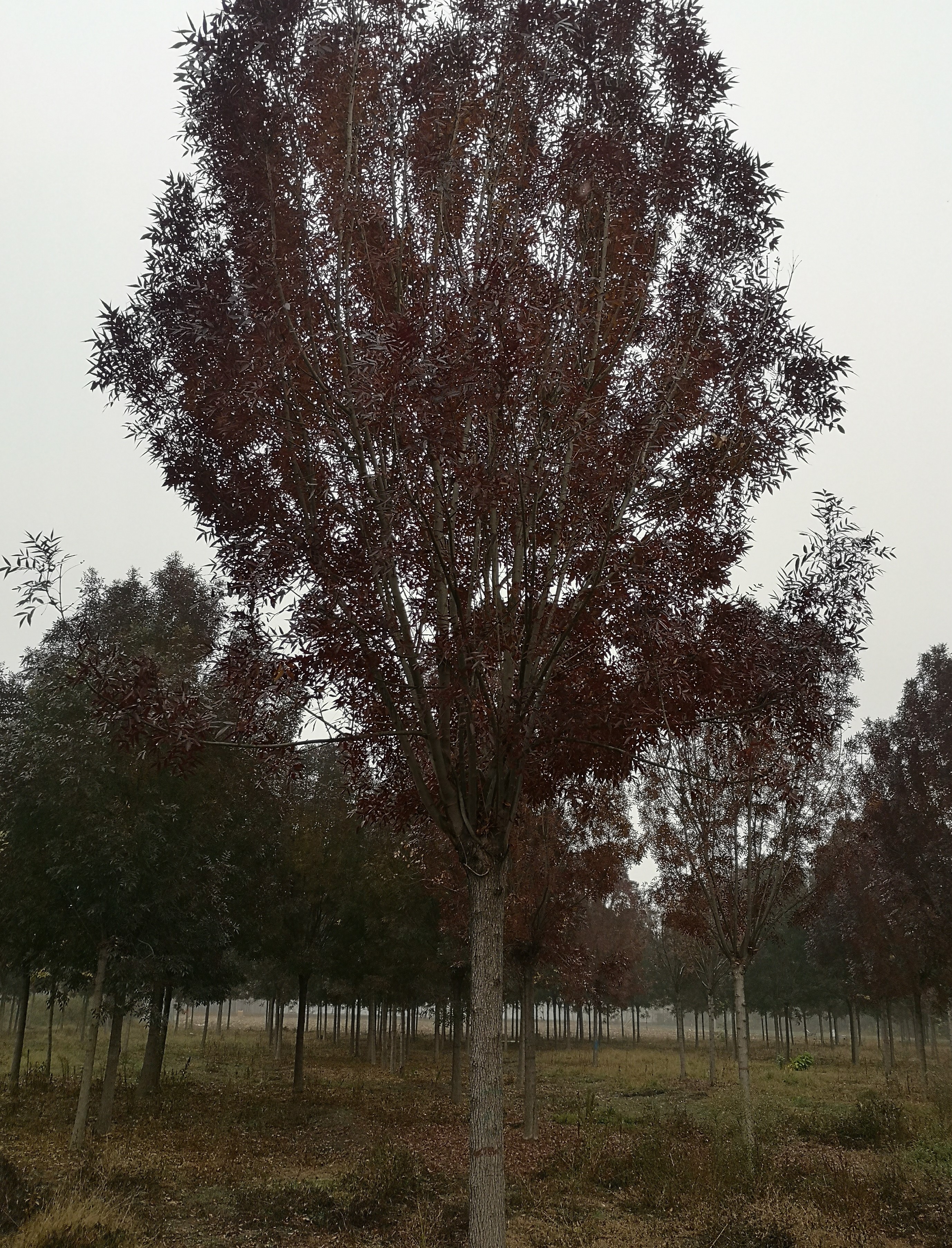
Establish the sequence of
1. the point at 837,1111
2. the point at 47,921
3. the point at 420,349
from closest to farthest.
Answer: the point at 420,349
the point at 47,921
the point at 837,1111

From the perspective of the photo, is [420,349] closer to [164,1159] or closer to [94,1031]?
[94,1031]

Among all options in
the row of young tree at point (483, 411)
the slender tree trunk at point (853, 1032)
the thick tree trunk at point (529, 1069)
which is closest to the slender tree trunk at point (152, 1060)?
the thick tree trunk at point (529, 1069)

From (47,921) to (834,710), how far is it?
1379cm

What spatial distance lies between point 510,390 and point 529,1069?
48.7 ft

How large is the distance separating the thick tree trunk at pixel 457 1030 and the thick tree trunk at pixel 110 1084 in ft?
24.2

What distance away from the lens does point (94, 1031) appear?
42.7 feet

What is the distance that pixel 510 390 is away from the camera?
5750 millimetres

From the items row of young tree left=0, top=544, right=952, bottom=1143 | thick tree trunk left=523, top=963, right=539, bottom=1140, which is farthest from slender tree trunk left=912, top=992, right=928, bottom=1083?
thick tree trunk left=523, top=963, right=539, bottom=1140

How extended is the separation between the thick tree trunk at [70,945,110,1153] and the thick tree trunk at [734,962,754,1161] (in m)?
10.1

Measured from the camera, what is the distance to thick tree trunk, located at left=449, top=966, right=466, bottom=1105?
69.9 ft

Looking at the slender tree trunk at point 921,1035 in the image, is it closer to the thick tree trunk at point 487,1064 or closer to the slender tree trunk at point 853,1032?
the slender tree trunk at point 853,1032

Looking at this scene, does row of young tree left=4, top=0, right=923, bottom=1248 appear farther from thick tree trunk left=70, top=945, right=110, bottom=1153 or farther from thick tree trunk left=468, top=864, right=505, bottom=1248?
thick tree trunk left=70, top=945, right=110, bottom=1153

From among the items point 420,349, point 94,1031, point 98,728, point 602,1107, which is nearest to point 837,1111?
point 602,1107

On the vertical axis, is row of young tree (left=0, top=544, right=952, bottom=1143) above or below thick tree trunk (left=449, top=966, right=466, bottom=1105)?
above
